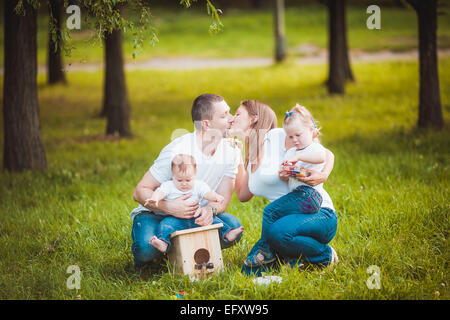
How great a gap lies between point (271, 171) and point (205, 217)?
597mm

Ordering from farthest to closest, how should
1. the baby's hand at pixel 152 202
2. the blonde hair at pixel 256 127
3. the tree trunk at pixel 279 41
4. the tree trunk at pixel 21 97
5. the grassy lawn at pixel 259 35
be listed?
the grassy lawn at pixel 259 35 → the tree trunk at pixel 279 41 → the tree trunk at pixel 21 97 → the blonde hair at pixel 256 127 → the baby's hand at pixel 152 202

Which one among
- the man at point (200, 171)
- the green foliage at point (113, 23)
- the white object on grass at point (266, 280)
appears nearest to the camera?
the white object on grass at point (266, 280)

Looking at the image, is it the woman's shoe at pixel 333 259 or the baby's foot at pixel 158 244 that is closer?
the baby's foot at pixel 158 244

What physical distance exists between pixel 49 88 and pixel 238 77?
19.0 ft

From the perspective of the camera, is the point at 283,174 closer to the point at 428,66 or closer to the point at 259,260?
the point at 259,260

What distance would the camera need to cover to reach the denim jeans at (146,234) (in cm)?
361

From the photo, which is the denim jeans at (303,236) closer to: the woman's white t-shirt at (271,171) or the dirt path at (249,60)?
the woman's white t-shirt at (271,171)

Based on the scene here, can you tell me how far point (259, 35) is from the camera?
24.0m

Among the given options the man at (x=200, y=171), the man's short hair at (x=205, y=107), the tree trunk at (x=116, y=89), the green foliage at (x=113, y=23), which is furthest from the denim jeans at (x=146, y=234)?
the tree trunk at (x=116, y=89)

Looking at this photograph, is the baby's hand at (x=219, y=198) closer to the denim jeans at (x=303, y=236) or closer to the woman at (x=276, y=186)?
the woman at (x=276, y=186)

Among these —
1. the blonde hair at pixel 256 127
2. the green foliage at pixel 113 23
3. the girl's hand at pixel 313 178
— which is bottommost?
the girl's hand at pixel 313 178

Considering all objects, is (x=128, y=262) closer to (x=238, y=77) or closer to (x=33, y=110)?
(x=33, y=110)

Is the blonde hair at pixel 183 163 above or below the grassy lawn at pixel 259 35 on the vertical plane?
below

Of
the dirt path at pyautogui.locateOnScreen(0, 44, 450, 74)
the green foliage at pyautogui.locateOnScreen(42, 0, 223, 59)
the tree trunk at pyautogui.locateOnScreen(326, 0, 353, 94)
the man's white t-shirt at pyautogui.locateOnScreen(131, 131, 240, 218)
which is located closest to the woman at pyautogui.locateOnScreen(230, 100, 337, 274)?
the man's white t-shirt at pyautogui.locateOnScreen(131, 131, 240, 218)
